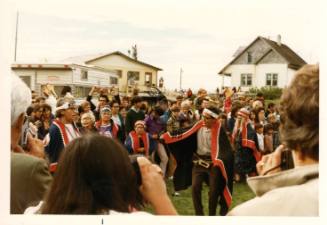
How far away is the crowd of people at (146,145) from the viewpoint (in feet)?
2.96

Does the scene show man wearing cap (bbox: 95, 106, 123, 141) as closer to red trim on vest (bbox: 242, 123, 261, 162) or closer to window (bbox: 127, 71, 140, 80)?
window (bbox: 127, 71, 140, 80)

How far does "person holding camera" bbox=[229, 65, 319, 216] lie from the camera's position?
833 mm

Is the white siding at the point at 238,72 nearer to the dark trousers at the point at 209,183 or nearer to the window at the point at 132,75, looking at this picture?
the window at the point at 132,75

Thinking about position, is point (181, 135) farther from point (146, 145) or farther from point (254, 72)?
point (254, 72)

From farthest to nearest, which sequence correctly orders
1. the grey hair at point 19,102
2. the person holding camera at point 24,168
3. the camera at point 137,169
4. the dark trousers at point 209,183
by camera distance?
the dark trousers at point 209,183, the grey hair at point 19,102, the person holding camera at point 24,168, the camera at point 137,169

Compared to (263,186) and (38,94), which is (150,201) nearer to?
(263,186)

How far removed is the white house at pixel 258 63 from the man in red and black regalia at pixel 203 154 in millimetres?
355

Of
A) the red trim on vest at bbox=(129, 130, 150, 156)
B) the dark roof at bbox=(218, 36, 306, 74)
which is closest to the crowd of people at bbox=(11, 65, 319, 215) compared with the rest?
the red trim on vest at bbox=(129, 130, 150, 156)

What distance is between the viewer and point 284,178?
2.78 feet

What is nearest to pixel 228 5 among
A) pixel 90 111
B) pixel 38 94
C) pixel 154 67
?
pixel 154 67

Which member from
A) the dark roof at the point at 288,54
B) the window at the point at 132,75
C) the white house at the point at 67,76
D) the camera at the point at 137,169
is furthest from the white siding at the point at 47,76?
the camera at the point at 137,169

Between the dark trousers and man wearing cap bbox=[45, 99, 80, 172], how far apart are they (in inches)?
24.0

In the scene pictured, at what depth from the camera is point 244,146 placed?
2.21 m

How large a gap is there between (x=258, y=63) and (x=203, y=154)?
628 millimetres
